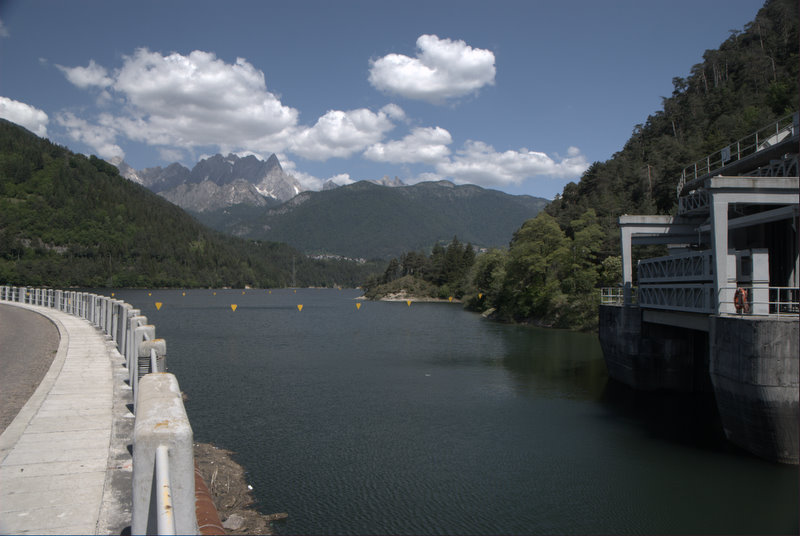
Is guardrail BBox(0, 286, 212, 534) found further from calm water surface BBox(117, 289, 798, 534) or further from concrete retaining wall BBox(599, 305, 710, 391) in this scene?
concrete retaining wall BBox(599, 305, 710, 391)

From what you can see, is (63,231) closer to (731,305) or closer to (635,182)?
(635,182)

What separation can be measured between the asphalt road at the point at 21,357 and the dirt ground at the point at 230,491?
4.16 m

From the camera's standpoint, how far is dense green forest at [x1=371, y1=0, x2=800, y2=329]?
59562 mm

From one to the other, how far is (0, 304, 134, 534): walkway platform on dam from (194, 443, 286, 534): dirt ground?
2.73 m

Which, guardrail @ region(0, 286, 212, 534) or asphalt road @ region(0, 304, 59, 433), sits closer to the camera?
guardrail @ region(0, 286, 212, 534)

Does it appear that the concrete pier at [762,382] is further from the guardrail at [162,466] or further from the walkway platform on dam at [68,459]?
the walkway platform on dam at [68,459]

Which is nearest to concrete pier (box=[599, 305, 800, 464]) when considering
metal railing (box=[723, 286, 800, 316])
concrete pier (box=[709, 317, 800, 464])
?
concrete pier (box=[709, 317, 800, 464])

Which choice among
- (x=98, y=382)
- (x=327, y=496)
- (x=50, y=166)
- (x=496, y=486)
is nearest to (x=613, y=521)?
(x=496, y=486)

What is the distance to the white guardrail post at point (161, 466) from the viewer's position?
4.15 metres

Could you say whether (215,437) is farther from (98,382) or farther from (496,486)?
(496,486)

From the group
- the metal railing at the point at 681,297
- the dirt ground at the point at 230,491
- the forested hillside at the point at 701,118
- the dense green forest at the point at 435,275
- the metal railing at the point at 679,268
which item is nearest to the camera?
the dirt ground at the point at 230,491

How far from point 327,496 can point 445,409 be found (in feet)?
31.5

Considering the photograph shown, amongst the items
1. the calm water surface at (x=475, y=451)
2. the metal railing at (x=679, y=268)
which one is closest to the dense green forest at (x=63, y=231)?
the calm water surface at (x=475, y=451)

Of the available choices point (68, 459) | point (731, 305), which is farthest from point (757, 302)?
point (68, 459)
